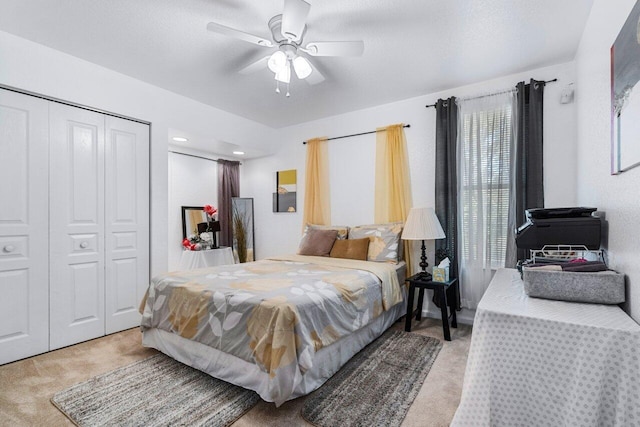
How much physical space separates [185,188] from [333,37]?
3.17 m

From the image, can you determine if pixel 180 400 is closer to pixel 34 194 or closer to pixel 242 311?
pixel 242 311

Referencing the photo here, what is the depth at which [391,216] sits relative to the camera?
3.60 metres

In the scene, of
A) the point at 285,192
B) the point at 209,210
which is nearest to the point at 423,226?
the point at 285,192

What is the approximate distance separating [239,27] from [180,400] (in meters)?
2.54

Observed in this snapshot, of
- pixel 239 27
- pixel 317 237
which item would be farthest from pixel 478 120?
pixel 239 27

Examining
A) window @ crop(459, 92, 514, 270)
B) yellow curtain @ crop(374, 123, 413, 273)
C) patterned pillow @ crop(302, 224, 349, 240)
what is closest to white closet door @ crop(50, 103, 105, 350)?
patterned pillow @ crop(302, 224, 349, 240)

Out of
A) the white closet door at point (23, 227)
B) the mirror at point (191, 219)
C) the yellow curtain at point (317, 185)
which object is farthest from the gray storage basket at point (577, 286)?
the mirror at point (191, 219)

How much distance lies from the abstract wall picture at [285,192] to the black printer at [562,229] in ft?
10.5

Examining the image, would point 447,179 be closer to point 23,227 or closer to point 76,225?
point 76,225

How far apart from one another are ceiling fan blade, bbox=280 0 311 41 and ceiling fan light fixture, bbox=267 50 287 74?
0.14 metres

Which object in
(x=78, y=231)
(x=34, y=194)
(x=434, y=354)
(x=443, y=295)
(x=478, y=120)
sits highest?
(x=478, y=120)

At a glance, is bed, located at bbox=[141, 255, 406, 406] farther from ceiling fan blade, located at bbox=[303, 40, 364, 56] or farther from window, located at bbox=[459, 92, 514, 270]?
ceiling fan blade, located at bbox=[303, 40, 364, 56]

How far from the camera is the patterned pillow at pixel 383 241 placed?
3.23m

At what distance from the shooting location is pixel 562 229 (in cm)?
161
